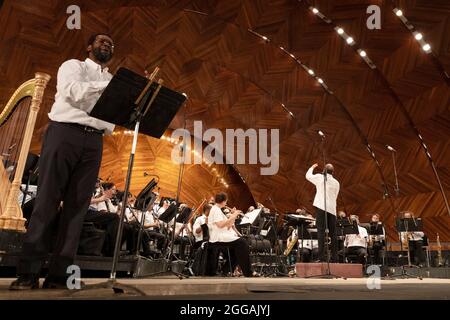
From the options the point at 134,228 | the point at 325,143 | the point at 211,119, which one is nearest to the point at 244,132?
the point at 211,119

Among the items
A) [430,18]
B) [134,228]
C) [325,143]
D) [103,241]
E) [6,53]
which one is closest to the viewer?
[103,241]

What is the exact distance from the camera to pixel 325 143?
12.9 m

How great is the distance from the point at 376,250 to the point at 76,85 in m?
9.40

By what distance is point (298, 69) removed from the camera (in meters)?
11.9

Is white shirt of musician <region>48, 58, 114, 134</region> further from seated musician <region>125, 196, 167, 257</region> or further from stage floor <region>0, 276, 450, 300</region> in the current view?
seated musician <region>125, 196, 167, 257</region>

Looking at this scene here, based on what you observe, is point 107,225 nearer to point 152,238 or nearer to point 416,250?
point 152,238

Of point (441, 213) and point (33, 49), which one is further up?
point (33, 49)

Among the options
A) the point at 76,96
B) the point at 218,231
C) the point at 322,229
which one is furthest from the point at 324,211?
the point at 76,96

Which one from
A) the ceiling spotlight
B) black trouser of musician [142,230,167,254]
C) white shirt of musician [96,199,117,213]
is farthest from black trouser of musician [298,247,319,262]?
the ceiling spotlight

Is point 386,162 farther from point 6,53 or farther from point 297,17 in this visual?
point 6,53

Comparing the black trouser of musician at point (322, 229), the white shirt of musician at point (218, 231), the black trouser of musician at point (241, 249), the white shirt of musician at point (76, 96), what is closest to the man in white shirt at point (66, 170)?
the white shirt of musician at point (76, 96)

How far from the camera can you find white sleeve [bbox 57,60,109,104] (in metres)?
2.61

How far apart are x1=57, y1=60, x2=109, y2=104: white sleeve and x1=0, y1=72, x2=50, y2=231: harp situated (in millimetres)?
315

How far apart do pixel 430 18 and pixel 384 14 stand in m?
0.98
